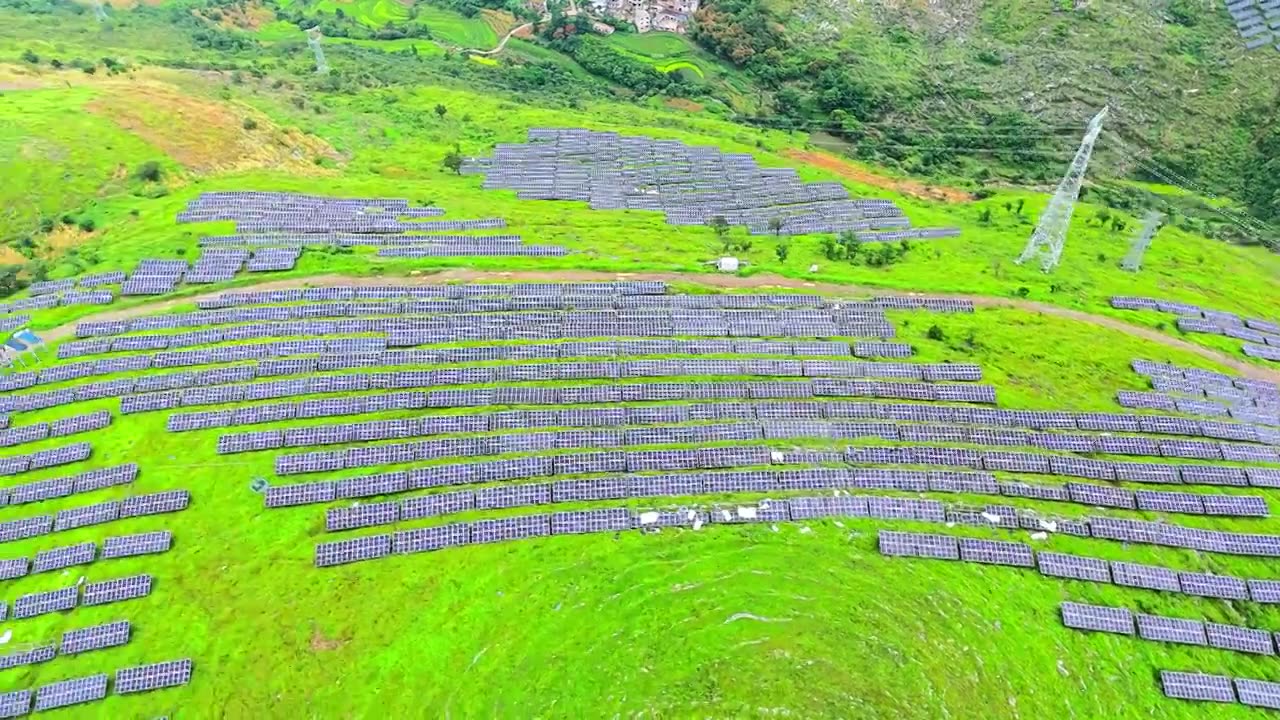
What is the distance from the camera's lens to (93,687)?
45.2 metres

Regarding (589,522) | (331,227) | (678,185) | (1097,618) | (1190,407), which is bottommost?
(1097,618)

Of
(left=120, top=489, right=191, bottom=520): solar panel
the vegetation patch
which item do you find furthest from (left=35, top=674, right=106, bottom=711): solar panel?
the vegetation patch

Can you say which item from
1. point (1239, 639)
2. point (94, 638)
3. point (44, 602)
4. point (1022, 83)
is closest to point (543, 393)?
point (94, 638)

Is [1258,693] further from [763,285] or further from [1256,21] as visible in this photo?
[1256,21]

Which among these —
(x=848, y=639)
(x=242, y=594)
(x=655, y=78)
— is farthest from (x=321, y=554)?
(x=655, y=78)

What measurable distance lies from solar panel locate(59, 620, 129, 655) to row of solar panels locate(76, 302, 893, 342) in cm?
2983

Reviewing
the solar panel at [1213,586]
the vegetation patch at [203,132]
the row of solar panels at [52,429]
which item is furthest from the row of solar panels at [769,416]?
the vegetation patch at [203,132]

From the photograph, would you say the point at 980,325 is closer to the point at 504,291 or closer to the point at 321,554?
the point at 504,291

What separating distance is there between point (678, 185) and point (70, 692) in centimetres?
9026

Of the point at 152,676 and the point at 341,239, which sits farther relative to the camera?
the point at 341,239

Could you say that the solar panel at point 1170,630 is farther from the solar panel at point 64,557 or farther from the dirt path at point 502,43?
the dirt path at point 502,43

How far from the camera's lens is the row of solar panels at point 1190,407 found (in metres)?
68.8

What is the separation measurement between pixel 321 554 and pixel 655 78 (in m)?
143

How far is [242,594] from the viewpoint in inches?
1976
